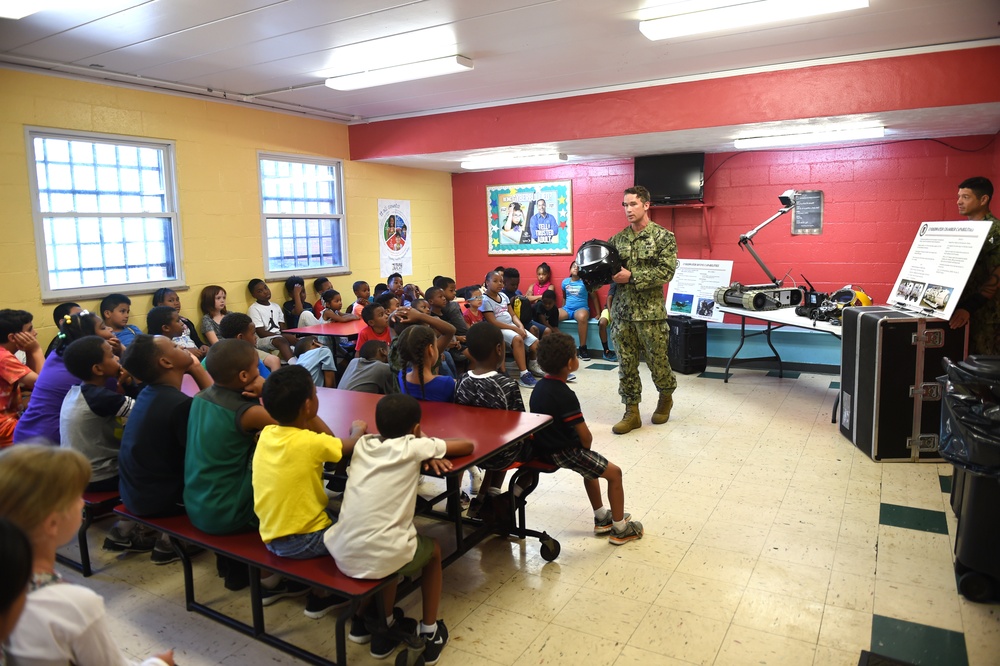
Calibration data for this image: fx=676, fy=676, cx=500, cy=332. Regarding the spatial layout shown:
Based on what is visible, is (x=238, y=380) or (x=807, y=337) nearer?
(x=238, y=380)

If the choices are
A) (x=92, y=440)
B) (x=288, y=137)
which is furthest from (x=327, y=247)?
(x=92, y=440)

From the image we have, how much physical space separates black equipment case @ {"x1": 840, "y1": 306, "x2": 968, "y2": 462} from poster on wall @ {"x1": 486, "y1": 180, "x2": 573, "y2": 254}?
4702 millimetres

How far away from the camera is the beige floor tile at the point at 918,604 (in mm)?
2510

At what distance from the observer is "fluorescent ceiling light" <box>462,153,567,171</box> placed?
7345 millimetres

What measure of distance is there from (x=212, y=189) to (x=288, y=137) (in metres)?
1.04

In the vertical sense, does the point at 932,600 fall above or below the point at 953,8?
below

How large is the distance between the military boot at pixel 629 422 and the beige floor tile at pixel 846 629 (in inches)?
94.4

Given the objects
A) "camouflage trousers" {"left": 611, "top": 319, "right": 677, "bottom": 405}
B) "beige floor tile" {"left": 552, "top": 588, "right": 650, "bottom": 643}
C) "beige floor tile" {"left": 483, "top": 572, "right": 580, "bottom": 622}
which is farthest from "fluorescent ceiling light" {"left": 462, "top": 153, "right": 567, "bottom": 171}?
"beige floor tile" {"left": 552, "top": 588, "right": 650, "bottom": 643}

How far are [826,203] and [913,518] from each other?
453 centimetres

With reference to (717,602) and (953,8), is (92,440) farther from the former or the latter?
(953,8)

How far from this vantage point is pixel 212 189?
19.8 feet

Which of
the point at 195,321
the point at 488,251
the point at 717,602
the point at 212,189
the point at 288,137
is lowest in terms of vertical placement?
the point at 717,602

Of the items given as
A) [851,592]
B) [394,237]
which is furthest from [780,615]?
[394,237]

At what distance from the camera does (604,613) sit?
261 cm
